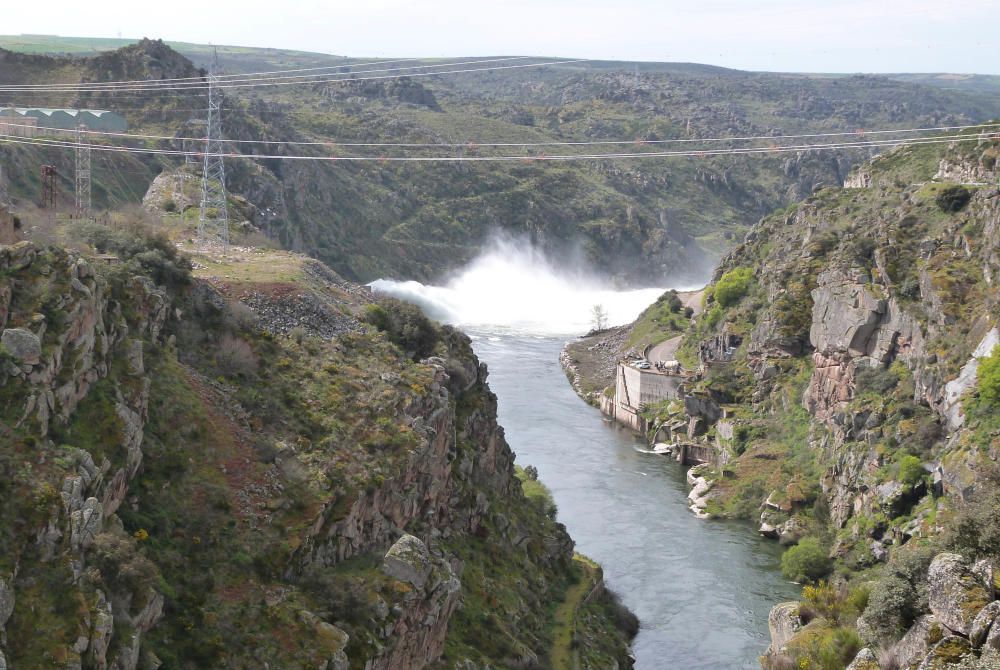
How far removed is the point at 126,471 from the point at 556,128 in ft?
550

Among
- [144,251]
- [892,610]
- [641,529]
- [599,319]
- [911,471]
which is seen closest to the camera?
[892,610]

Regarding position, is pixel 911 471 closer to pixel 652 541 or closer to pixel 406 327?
pixel 652 541

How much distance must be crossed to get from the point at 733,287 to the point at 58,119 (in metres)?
37.3

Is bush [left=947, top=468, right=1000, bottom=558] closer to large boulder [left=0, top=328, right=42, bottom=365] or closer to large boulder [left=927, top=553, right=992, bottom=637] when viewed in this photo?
large boulder [left=927, top=553, right=992, bottom=637]

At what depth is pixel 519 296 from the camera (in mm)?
116812

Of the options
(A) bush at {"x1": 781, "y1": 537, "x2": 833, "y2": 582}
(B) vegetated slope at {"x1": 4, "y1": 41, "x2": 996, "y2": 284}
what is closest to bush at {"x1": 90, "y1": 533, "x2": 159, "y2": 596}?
(A) bush at {"x1": 781, "y1": 537, "x2": 833, "y2": 582}

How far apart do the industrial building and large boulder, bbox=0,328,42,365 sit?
133 ft

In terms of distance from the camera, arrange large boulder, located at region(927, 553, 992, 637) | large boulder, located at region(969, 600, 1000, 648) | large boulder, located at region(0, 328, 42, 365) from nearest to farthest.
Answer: large boulder, located at region(969, 600, 1000, 648)
large boulder, located at region(927, 553, 992, 637)
large boulder, located at region(0, 328, 42, 365)

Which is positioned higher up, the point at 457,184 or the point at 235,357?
the point at 235,357

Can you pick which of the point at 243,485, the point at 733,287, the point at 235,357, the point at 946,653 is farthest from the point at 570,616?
the point at 733,287

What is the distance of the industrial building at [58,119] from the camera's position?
61969 millimetres

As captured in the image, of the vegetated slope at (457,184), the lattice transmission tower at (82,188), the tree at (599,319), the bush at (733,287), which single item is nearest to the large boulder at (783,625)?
the lattice transmission tower at (82,188)

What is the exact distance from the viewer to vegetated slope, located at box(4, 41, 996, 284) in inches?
3809

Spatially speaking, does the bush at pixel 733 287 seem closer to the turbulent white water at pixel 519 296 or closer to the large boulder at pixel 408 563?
the turbulent white water at pixel 519 296
